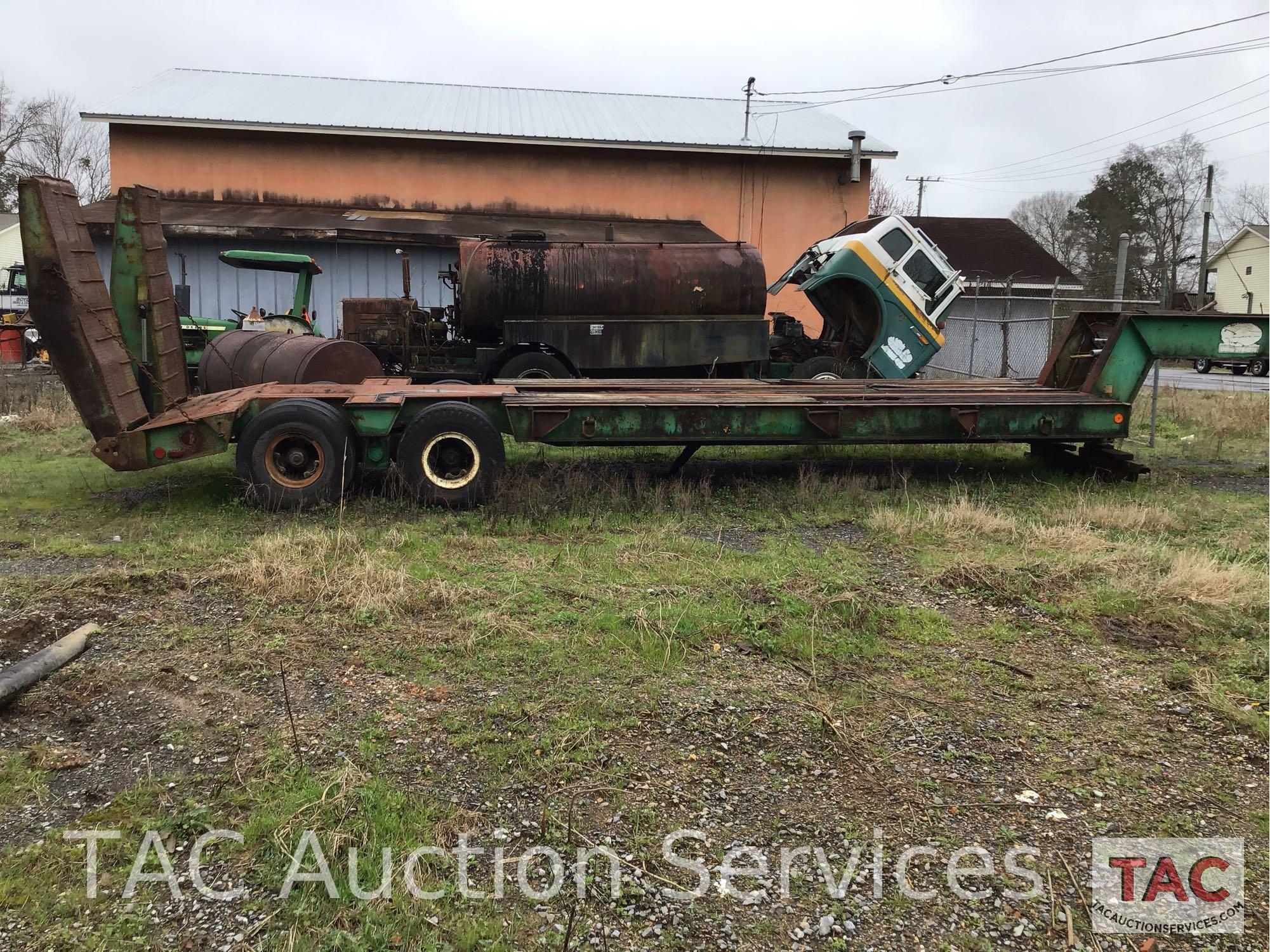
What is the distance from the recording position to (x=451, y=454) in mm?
7750

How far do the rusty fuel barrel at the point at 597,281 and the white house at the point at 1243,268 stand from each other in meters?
39.4

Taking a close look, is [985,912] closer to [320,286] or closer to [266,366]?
[266,366]

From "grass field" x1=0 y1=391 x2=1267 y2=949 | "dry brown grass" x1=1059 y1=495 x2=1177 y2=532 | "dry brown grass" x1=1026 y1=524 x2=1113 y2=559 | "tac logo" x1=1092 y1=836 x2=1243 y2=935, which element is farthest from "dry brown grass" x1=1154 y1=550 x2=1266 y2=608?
"tac logo" x1=1092 y1=836 x2=1243 y2=935

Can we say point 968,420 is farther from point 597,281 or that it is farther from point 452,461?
point 597,281

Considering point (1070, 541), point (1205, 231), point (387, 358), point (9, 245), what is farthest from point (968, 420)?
point (9, 245)

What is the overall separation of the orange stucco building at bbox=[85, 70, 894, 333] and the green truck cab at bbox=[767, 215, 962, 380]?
711cm

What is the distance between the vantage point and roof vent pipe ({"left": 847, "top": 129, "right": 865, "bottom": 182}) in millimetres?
19884

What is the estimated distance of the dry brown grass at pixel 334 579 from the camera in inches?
211

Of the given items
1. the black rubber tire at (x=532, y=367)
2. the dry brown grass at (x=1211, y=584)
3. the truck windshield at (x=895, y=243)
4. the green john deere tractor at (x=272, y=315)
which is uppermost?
the truck windshield at (x=895, y=243)

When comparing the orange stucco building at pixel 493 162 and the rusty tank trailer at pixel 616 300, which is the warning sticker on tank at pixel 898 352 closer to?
the rusty tank trailer at pixel 616 300

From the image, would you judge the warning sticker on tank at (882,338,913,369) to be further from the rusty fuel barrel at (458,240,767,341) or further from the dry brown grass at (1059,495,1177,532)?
the dry brown grass at (1059,495,1177,532)

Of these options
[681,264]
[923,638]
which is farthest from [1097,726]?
[681,264]

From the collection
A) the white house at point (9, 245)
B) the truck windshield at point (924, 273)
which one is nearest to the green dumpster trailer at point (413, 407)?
the truck windshield at point (924, 273)

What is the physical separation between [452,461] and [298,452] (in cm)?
126
